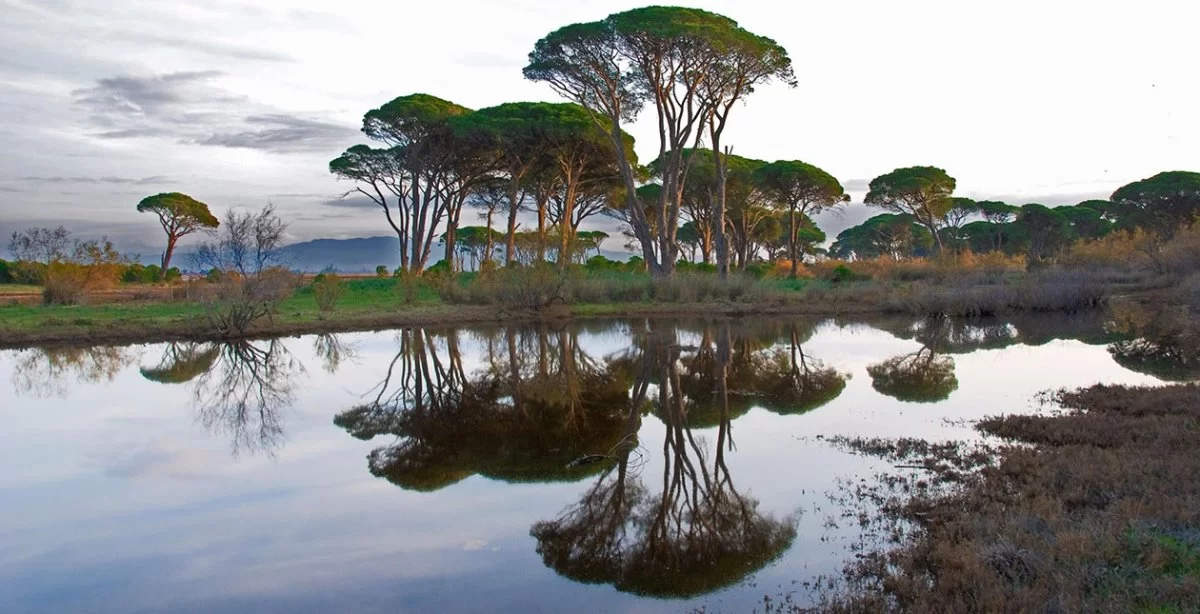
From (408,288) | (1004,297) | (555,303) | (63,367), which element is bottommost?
(63,367)

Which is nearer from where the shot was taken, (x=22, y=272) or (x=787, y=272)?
(x=22, y=272)

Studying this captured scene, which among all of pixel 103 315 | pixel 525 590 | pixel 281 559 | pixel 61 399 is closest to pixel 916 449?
pixel 525 590

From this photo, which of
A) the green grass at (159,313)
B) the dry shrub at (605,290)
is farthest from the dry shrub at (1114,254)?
the green grass at (159,313)

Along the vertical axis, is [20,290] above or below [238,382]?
above

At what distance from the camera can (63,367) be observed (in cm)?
1292

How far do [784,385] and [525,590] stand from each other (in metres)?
7.00

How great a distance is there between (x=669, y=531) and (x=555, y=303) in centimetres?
1765

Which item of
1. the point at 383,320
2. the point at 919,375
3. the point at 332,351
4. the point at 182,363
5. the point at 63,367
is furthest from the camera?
the point at 383,320

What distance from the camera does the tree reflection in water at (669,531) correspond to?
13.9 feet

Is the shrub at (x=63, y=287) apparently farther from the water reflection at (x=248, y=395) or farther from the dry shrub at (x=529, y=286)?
the dry shrub at (x=529, y=286)

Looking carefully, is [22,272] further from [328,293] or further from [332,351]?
[332,351]

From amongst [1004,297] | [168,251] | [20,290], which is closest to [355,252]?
[168,251]

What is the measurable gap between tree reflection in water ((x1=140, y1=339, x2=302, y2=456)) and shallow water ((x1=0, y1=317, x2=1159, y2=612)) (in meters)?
0.06

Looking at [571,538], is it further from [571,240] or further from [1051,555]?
[571,240]
